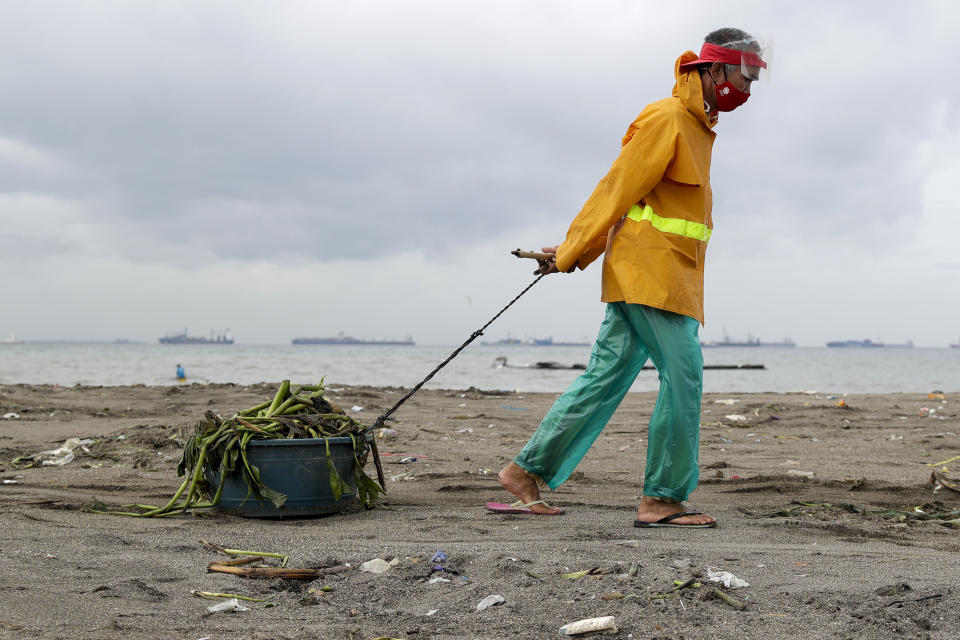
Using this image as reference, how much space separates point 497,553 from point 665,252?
4.92ft

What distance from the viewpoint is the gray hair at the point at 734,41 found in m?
3.50

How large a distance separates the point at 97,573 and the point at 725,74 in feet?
10.8

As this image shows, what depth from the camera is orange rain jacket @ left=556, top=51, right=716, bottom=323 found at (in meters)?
3.44

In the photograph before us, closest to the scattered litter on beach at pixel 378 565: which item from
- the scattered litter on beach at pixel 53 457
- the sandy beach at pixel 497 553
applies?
the sandy beach at pixel 497 553

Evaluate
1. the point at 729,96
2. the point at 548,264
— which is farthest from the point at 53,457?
the point at 729,96

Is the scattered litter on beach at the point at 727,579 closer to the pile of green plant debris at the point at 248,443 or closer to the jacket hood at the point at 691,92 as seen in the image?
the pile of green plant debris at the point at 248,443

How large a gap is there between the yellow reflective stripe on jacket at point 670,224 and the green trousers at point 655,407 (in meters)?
0.37

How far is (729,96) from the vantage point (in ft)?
11.8

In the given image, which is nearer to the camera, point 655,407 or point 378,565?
point 378,565

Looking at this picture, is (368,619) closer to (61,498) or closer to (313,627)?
(313,627)

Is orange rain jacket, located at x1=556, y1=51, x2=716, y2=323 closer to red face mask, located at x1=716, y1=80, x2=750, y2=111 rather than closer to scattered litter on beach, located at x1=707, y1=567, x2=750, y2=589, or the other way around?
red face mask, located at x1=716, y1=80, x2=750, y2=111

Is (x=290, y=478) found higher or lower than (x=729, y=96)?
lower

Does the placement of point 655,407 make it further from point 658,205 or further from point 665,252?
point 658,205

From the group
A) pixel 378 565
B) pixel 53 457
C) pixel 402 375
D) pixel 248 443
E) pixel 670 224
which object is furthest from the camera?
pixel 402 375
